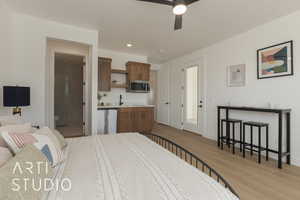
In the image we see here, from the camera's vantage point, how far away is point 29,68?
2.83 metres

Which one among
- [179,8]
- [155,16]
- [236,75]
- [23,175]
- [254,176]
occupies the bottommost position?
[254,176]

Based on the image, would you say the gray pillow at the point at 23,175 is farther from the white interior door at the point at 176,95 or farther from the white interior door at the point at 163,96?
the white interior door at the point at 163,96

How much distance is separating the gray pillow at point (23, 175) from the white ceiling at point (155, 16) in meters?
2.35

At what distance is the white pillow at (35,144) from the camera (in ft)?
3.60

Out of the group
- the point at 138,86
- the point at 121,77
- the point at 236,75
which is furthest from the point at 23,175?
the point at 121,77

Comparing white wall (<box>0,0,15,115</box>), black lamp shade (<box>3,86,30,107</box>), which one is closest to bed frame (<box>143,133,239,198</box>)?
black lamp shade (<box>3,86,30,107</box>)

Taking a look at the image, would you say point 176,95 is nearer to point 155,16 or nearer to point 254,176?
point 155,16

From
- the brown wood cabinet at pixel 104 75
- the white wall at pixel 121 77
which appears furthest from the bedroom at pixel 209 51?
the white wall at pixel 121 77

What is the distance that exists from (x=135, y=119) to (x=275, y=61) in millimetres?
3563

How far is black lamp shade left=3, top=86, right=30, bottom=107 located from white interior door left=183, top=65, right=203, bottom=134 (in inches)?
165

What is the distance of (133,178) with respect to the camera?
1.00 metres

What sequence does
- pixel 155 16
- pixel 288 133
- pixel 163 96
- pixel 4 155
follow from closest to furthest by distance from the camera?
pixel 4 155, pixel 288 133, pixel 155 16, pixel 163 96

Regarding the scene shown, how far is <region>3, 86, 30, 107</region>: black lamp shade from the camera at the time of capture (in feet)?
6.95

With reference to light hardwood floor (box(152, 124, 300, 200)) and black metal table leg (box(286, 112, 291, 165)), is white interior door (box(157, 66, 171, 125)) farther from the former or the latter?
black metal table leg (box(286, 112, 291, 165))
